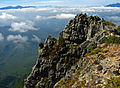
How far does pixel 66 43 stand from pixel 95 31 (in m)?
15.4

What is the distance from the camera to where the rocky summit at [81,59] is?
99.5 feet

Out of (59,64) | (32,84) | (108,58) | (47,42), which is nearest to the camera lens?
(108,58)

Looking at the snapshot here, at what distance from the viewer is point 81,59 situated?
4503 cm

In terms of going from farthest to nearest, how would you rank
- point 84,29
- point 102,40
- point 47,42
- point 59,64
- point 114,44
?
point 84,29 < point 47,42 < point 59,64 < point 102,40 < point 114,44

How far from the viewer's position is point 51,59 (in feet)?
184

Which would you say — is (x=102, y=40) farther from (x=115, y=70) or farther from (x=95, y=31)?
(x=115, y=70)

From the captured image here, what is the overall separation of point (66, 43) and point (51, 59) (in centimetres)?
1185

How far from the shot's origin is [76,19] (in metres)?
73.4

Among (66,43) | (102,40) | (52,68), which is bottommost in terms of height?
(52,68)

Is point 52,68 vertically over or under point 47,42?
under

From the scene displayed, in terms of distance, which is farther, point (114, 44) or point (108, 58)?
point (114, 44)

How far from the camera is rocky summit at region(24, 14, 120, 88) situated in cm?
3033

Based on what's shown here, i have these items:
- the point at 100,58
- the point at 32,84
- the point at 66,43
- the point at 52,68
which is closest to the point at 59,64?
the point at 52,68

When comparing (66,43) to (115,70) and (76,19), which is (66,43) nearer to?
(76,19)
